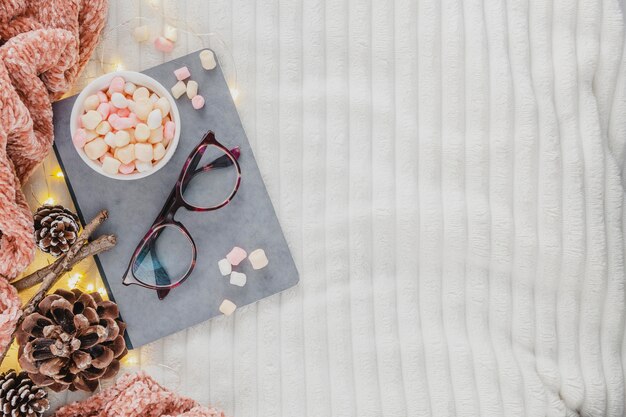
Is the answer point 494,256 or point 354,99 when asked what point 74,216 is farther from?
point 494,256

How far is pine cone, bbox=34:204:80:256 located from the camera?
2.17ft

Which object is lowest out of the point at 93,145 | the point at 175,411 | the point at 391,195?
the point at 175,411

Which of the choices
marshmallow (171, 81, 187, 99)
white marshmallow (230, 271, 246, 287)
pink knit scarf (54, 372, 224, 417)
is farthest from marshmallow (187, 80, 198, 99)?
pink knit scarf (54, 372, 224, 417)

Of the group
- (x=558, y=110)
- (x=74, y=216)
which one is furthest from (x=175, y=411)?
(x=558, y=110)

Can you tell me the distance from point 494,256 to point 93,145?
0.48 meters

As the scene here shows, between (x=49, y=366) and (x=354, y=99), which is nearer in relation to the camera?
(x=49, y=366)

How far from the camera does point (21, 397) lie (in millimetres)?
647

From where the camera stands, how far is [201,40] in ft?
2.39

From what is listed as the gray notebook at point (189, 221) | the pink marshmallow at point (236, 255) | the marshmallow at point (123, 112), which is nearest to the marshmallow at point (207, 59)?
the gray notebook at point (189, 221)

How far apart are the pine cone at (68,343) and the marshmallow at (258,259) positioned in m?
0.17

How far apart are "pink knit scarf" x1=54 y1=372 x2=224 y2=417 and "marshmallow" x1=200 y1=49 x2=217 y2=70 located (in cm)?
37

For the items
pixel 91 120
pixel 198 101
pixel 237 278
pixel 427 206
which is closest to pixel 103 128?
pixel 91 120

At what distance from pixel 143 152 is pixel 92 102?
85mm

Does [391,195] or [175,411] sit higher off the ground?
[391,195]
